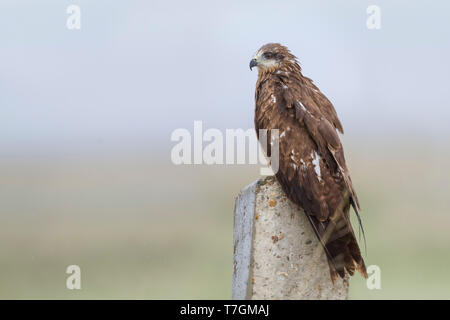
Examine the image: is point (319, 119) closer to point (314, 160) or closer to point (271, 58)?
point (314, 160)

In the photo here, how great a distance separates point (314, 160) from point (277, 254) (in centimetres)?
103

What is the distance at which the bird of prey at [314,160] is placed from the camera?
447 centimetres

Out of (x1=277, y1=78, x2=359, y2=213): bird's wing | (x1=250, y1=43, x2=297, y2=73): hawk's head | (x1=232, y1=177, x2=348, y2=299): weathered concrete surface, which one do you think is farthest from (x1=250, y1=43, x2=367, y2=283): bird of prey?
(x1=250, y1=43, x2=297, y2=73): hawk's head

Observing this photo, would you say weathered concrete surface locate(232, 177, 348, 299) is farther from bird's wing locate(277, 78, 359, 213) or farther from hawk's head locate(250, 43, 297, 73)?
hawk's head locate(250, 43, 297, 73)

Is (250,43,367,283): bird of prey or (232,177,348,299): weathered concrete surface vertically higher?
(250,43,367,283): bird of prey

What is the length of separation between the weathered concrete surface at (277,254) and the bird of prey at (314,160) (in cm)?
10

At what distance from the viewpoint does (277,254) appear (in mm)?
4371

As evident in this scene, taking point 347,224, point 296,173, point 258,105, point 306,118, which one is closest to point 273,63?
point 258,105

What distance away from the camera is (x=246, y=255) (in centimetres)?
442

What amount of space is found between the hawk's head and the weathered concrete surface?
2.05 metres

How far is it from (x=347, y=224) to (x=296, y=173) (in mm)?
654

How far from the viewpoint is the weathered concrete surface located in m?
4.32

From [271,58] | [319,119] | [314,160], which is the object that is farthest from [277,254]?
[271,58]

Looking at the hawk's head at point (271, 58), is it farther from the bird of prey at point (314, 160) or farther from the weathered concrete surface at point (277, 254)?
the weathered concrete surface at point (277, 254)
